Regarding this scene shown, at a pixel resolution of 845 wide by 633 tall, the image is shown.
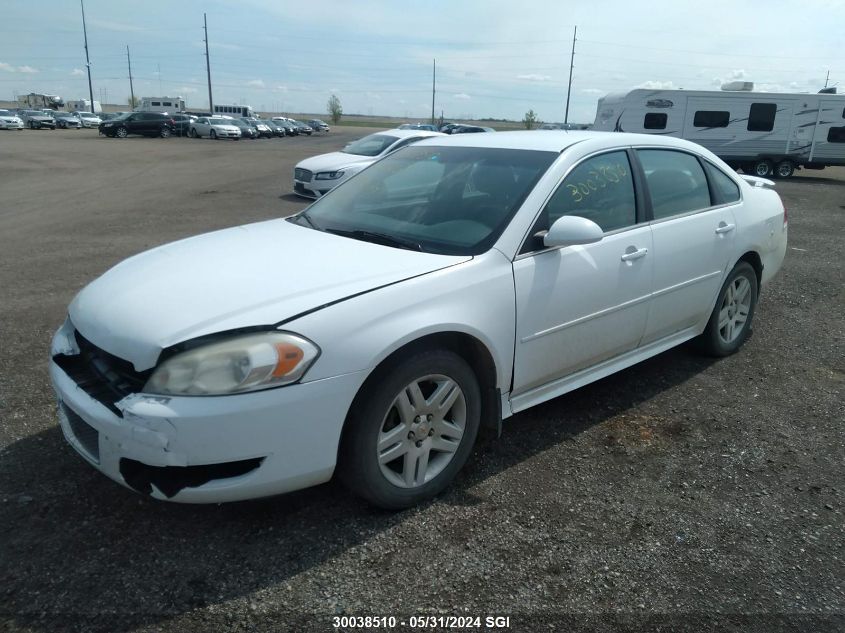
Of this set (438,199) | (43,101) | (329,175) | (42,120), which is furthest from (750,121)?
(43,101)

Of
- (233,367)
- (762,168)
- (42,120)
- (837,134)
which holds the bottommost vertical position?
(762,168)

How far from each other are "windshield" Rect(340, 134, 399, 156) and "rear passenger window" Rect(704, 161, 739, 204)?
35.0 ft

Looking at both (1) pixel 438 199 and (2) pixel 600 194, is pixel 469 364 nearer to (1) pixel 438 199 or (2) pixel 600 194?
(1) pixel 438 199

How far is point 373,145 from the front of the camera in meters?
14.9

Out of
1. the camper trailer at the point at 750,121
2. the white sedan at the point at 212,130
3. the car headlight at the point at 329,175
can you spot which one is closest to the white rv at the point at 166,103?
the white sedan at the point at 212,130

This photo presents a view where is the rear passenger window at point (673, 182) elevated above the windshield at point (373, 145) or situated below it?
above

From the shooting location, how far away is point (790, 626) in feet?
7.57

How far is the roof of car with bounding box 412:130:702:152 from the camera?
12.2 ft

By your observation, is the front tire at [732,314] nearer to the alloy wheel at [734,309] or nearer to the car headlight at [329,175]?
the alloy wheel at [734,309]

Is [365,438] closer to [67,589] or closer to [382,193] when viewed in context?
[67,589]

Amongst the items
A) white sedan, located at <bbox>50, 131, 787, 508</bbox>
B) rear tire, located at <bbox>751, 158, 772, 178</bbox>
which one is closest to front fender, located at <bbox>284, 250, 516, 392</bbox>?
white sedan, located at <bbox>50, 131, 787, 508</bbox>

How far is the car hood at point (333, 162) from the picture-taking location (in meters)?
13.3

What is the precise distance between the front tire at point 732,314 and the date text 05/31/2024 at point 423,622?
9.89ft

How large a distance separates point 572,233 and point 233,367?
166 cm
